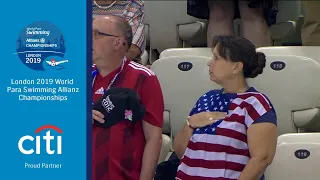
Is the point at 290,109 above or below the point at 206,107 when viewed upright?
below

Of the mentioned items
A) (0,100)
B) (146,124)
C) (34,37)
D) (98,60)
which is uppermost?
(34,37)

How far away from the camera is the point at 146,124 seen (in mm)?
2533

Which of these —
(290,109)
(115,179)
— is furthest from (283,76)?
(115,179)

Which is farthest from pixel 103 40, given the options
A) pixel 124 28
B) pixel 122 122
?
pixel 122 122

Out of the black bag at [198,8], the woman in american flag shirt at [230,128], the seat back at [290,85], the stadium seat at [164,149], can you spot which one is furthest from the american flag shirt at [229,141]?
the black bag at [198,8]

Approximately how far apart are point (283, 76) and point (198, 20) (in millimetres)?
1275

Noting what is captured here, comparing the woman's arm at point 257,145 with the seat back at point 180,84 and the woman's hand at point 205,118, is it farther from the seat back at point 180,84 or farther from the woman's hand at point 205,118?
the seat back at point 180,84

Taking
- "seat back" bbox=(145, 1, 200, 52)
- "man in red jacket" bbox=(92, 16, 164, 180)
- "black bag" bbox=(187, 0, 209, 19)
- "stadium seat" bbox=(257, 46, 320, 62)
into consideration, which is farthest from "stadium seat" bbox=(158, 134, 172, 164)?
"seat back" bbox=(145, 1, 200, 52)

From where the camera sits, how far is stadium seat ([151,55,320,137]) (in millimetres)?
3322

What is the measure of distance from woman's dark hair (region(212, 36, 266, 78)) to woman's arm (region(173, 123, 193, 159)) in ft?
0.99

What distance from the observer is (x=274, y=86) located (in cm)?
333

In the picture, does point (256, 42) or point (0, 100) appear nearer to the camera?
point (0, 100)

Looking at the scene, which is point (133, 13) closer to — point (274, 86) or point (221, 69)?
point (274, 86)

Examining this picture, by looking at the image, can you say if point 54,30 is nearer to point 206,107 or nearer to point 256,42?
point 206,107
